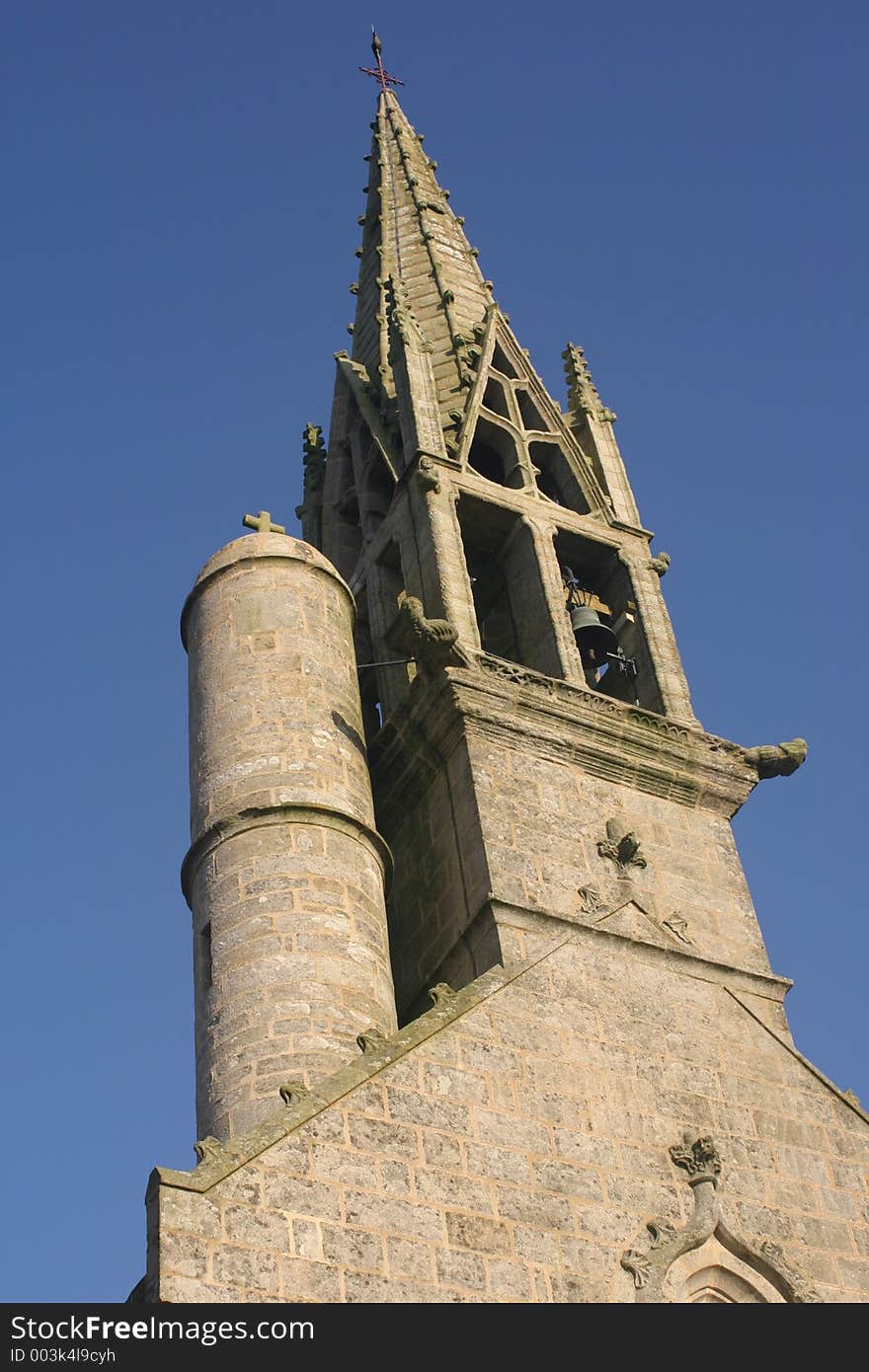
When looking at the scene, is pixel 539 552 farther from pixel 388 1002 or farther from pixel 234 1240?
pixel 234 1240

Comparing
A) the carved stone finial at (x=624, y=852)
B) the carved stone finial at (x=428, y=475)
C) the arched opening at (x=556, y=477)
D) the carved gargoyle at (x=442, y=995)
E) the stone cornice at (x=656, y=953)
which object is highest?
the arched opening at (x=556, y=477)

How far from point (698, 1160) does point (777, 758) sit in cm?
525

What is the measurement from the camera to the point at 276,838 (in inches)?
551

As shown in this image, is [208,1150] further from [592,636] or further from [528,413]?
[528,413]

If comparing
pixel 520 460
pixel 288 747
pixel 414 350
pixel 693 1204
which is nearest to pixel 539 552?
pixel 520 460

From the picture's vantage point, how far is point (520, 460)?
20203 mm

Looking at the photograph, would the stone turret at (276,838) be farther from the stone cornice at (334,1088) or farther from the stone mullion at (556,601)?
A: the stone mullion at (556,601)

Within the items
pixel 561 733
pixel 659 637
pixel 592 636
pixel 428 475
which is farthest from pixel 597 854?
pixel 428 475

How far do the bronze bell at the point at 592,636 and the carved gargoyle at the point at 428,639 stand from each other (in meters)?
2.65

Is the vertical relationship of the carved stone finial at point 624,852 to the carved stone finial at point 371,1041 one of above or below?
above

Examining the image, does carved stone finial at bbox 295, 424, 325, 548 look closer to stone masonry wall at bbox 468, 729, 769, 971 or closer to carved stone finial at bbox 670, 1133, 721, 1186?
stone masonry wall at bbox 468, 729, 769, 971

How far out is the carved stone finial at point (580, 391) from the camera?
2158 centimetres

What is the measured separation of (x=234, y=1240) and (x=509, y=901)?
423 cm

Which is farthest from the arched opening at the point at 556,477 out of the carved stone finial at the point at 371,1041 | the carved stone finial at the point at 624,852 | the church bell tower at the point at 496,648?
the carved stone finial at the point at 371,1041
